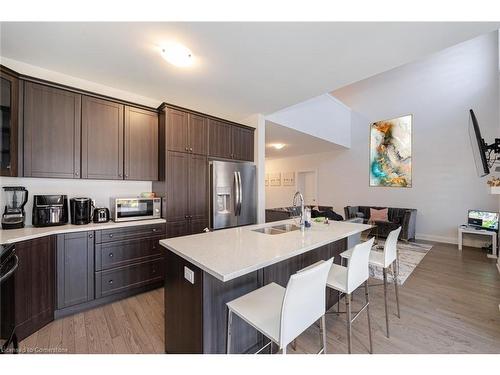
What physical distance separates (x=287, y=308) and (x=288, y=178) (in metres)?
7.50

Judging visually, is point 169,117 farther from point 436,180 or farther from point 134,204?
point 436,180

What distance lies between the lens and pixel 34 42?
1853 mm

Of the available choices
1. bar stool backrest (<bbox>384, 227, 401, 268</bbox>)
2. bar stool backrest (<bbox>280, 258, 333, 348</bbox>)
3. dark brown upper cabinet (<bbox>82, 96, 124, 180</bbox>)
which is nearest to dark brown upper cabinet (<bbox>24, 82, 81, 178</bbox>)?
dark brown upper cabinet (<bbox>82, 96, 124, 180</bbox>)

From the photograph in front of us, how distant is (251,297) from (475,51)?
7.02 m

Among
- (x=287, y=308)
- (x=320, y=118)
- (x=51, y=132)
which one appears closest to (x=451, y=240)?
(x=320, y=118)

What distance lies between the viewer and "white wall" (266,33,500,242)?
457cm

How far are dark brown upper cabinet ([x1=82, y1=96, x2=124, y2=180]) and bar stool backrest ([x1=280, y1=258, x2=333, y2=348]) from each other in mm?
2554

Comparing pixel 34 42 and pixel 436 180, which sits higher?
pixel 34 42

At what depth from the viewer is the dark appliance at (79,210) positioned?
2.36 m

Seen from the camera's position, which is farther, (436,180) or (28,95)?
(436,180)

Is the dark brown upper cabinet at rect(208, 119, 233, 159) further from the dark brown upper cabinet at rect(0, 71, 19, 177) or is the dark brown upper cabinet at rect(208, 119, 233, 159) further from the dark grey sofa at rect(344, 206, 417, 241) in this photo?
the dark grey sofa at rect(344, 206, 417, 241)

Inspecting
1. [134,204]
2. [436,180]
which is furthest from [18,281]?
[436,180]
